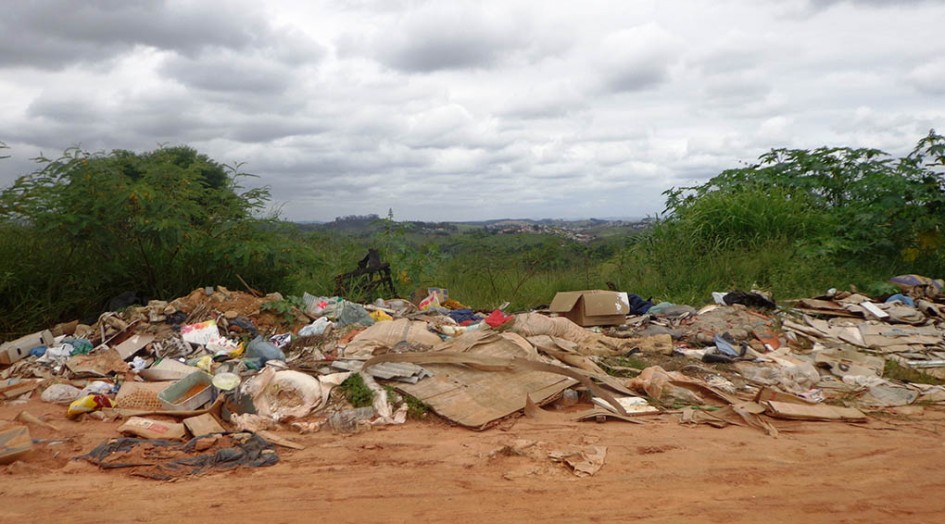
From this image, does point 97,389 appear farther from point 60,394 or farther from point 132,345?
point 132,345

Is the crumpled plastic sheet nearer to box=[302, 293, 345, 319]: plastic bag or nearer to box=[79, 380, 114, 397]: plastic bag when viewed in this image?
box=[79, 380, 114, 397]: plastic bag

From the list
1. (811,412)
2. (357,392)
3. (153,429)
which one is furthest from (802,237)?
(153,429)

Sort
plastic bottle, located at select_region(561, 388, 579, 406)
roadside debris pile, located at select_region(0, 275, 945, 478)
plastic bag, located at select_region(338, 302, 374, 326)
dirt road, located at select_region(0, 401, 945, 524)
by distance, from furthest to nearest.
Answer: plastic bag, located at select_region(338, 302, 374, 326) < plastic bottle, located at select_region(561, 388, 579, 406) < roadside debris pile, located at select_region(0, 275, 945, 478) < dirt road, located at select_region(0, 401, 945, 524)

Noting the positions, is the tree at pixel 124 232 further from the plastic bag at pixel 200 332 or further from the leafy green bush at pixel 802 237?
the leafy green bush at pixel 802 237

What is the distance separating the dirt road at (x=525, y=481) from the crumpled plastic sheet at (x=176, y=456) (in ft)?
0.27

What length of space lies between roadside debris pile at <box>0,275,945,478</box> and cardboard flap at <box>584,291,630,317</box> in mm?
14

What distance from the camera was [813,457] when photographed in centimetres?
379

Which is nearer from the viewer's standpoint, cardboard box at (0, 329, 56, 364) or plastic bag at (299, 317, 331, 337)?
cardboard box at (0, 329, 56, 364)

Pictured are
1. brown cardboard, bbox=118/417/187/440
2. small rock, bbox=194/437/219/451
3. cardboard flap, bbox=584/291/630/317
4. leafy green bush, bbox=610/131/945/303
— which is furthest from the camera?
leafy green bush, bbox=610/131/945/303

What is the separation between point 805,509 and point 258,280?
248 inches

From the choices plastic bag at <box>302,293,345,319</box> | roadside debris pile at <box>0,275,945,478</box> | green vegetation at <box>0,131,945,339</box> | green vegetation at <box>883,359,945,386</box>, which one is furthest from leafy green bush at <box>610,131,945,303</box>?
plastic bag at <box>302,293,345,319</box>

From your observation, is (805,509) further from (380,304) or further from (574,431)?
(380,304)

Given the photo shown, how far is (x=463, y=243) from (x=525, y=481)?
7.70m

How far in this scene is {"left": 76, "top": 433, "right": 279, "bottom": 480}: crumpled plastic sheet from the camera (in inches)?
141
